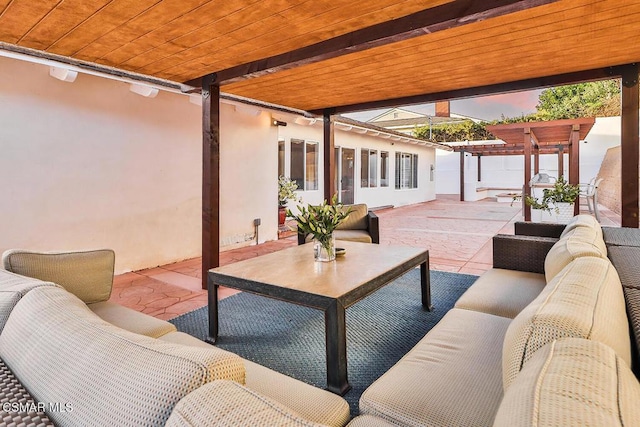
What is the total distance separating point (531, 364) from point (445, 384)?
0.55 metres

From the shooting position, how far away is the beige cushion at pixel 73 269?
1.97 m

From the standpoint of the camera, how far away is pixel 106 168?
4379mm

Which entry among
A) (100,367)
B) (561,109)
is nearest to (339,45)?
(100,367)

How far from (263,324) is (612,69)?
432cm

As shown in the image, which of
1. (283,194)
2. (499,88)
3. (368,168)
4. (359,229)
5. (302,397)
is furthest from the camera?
(368,168)

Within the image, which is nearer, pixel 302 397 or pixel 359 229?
pixel 302 397

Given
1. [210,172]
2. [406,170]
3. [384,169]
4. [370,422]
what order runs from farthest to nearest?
[406,170]
[384,169]
[210,172]
[370,422]

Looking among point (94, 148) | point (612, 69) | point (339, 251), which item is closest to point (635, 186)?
point (612, 69)

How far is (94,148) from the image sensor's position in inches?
168

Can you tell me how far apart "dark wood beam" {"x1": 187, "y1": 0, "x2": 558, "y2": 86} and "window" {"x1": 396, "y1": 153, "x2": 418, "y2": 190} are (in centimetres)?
1030

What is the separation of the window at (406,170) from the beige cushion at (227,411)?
13.0m

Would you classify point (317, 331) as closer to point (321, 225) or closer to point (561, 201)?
point (321, 225)

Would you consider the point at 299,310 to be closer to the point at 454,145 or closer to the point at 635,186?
the point at 635,186

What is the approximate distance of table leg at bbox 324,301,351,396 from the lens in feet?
6.59
